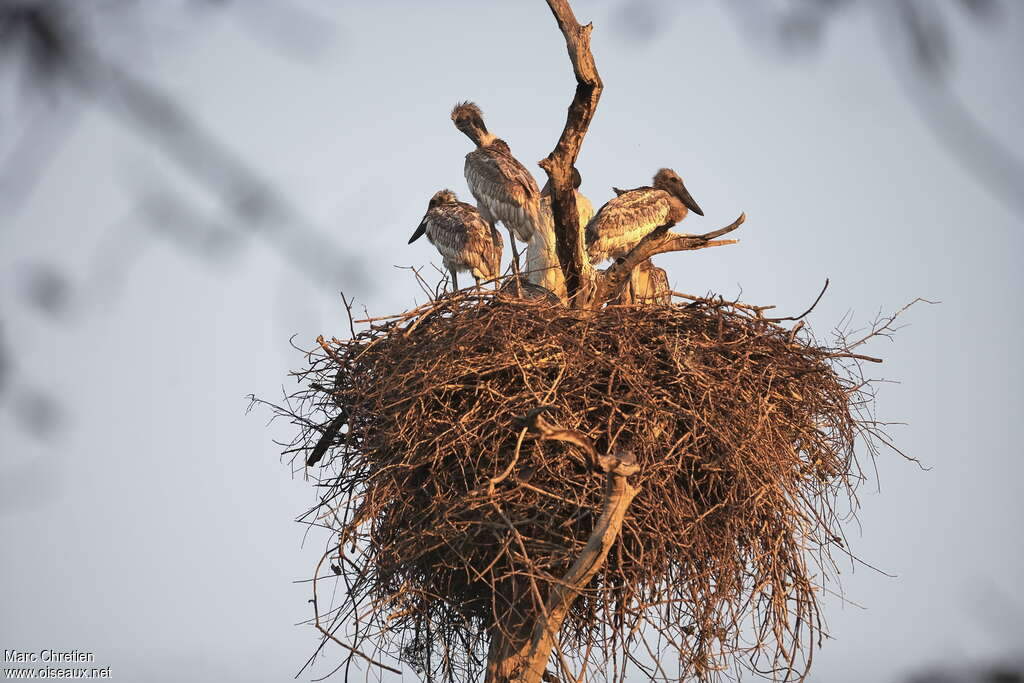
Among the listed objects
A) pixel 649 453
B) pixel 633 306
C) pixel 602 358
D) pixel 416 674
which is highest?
pixel 633 306

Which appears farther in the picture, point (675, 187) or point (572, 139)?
point (675, 187)

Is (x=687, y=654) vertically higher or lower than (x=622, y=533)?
lower

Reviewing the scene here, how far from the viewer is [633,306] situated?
23.3ft

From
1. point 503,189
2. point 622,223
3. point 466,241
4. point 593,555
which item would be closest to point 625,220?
point 622,223

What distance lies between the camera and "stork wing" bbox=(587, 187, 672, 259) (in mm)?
11164

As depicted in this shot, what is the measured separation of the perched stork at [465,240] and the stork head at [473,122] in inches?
26.8

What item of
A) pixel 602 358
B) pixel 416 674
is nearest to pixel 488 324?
pixel 602 358

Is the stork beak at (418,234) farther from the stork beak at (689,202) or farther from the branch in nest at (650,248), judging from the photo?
the branch in nest at (650,248)

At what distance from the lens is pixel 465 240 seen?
1100cm

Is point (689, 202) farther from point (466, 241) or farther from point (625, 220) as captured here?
point (466, 241)

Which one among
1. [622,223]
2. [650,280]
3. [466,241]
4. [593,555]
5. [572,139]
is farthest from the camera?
[622,223]

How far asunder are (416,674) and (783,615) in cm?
228

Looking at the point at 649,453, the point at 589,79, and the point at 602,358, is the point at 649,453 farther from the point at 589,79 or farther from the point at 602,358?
the point at 589,79

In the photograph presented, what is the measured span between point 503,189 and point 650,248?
2641 mm
